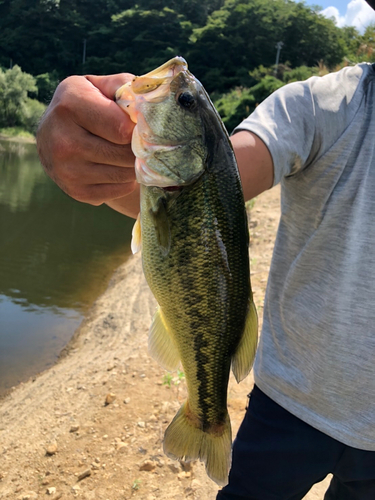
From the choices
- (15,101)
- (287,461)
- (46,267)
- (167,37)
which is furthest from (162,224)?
(167,37)

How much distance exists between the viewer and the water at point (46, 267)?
6.70 metres

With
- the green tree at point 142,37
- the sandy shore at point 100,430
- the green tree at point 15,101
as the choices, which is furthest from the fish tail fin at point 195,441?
the green tree at point 142,37

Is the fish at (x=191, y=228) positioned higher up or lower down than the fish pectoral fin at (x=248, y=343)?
higher up

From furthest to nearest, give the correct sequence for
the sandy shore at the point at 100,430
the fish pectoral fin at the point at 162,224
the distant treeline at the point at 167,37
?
the distant treeline at the point at 167,37 → the sandy shore at the point at 100,430 → the fish pectoral fin at the point at 162,224

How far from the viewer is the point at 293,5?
49.6 m

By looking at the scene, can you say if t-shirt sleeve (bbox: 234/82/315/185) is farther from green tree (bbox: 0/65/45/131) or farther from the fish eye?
green tree (bbox: 0/65/45/131)

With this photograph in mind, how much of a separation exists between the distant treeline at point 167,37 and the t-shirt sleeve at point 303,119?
38.2 metres

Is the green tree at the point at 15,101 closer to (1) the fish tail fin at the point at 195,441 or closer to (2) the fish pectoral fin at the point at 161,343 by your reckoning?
(2) the fish pectoral fin at the point at 161,343

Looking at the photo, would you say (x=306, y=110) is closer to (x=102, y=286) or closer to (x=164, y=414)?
(x=164, y=414)

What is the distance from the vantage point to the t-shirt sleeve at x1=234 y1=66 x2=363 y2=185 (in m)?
1.40

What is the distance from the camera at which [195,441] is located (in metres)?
1.41

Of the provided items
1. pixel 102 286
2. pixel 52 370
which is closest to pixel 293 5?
pixel 102 286

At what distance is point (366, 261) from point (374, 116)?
0.57 m

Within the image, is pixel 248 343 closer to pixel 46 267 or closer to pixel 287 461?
pixel 287 461
